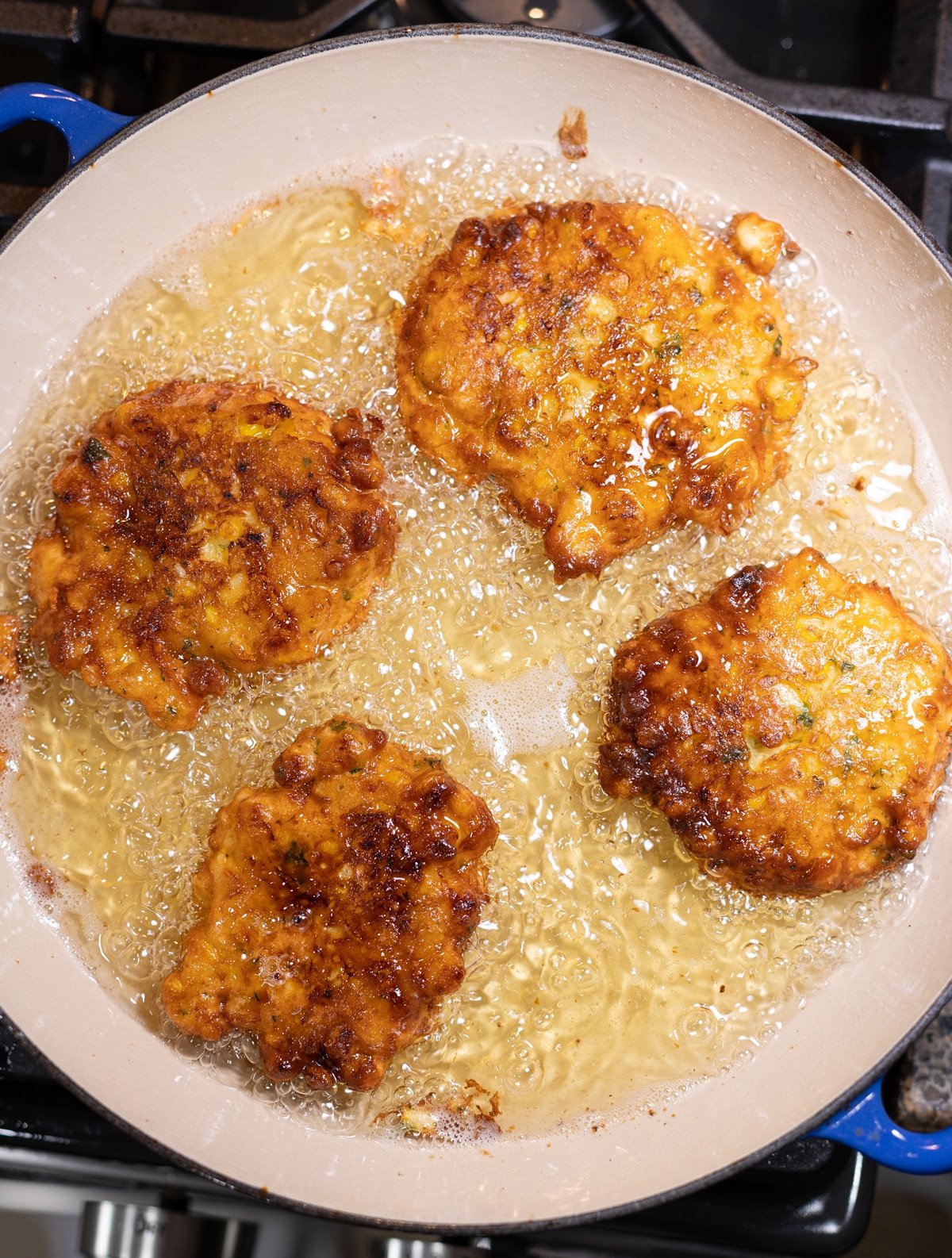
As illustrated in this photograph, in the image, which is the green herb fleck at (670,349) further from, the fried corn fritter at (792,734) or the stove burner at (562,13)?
the stove burner at (562,13)

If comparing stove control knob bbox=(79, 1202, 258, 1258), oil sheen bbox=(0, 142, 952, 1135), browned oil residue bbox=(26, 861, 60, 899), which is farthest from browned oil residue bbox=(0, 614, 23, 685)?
stove control knob bbox=(79, 1202, 258, 1258)

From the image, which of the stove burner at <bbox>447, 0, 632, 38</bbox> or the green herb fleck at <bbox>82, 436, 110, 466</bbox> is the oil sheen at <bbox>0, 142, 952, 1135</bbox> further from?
the stove burner at <bbox>447, 0, 632, 38</bbox>

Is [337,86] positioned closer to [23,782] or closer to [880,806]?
[23,782]

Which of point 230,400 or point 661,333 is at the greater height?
point 661,333

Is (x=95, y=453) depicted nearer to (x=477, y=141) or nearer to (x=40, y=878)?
(x=40, y=878)

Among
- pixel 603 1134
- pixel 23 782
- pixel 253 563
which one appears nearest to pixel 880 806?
pixel 603 1134

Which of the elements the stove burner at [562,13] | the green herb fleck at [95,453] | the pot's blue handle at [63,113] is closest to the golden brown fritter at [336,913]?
the green herb fleck at [95,453]
